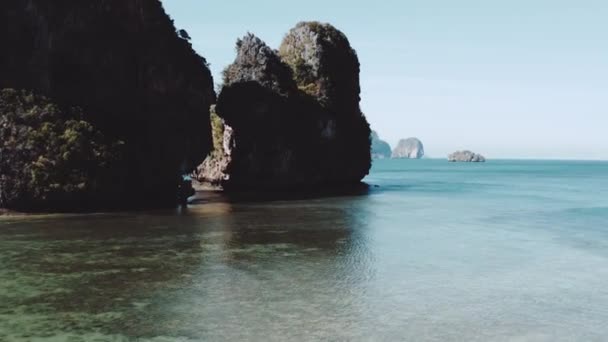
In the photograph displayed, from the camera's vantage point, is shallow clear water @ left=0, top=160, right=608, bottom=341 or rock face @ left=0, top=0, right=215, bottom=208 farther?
rock face @ left=0, top=0, right=215, bottom=208

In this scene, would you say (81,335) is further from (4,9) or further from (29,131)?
(4,9)

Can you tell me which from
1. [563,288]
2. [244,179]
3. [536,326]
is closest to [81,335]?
[536,326]

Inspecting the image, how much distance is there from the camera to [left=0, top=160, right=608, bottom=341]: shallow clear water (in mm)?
17953

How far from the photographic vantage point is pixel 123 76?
174ft

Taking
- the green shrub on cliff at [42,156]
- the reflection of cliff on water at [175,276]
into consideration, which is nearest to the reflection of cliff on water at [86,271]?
the reflection of cliff on water at [175,276]

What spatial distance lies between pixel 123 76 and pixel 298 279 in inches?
1396

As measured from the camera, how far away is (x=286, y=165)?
268 ft

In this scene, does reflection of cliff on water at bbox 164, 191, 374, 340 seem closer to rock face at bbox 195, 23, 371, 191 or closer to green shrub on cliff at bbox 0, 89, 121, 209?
green shrub on cliff at bbox 0, 89, 121, 209

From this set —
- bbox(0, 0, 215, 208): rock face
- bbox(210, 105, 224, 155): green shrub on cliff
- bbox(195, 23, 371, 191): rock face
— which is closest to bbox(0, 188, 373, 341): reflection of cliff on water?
bbox(0, 0, 215, 208): rock face

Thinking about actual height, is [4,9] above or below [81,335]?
above

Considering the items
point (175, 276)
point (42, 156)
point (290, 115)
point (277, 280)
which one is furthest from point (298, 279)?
point (290, 115)

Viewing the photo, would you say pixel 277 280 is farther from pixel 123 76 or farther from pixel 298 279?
pixel 123 76

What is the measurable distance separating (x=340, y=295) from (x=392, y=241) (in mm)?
14701

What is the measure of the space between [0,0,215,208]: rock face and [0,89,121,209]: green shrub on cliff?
1492mm
